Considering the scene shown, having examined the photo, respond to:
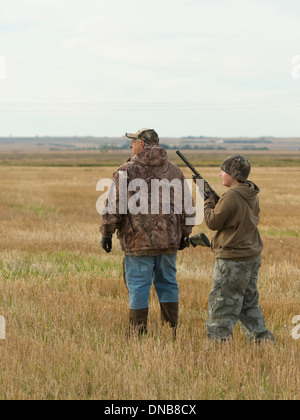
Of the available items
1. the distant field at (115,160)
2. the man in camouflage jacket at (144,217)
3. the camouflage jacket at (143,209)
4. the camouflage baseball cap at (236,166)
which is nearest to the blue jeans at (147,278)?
the man in camouflage jacket at (144,217)

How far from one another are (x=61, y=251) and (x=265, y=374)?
7018 millimetres

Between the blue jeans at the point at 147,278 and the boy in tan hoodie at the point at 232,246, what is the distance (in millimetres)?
594

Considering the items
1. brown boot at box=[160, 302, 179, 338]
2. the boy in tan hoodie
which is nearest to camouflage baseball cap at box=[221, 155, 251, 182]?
the boy in tan hoodie

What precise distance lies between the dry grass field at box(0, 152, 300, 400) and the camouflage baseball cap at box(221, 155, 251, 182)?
1.52 m

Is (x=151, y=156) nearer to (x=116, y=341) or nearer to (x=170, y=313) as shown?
(x=170, y=313)

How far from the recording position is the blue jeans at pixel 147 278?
503cm

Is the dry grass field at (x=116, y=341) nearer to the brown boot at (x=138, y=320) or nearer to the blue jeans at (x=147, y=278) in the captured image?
the brown boot at (x=138, y=320)

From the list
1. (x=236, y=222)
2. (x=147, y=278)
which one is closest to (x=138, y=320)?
(x=147, y=278)

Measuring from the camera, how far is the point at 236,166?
4.66 m

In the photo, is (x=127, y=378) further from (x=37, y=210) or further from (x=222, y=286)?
(x=37, y=210)

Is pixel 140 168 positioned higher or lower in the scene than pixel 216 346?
higher

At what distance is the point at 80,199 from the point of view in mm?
23609

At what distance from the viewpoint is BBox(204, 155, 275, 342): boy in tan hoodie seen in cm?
462
